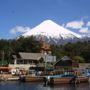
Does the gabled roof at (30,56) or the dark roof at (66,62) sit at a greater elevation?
the gabled roof at (30,56)

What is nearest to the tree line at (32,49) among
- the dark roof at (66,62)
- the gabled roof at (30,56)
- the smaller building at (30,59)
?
the smaller building at (30,59)

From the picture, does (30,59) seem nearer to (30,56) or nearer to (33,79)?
(30,56)

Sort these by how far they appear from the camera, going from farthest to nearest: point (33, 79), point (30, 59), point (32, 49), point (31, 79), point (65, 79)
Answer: point (32, 49) < point (30, 59) < point (33, 79) < point (31, 79) < point (65, 79)

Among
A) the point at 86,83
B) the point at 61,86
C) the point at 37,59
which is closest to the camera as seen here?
the point at 61,86

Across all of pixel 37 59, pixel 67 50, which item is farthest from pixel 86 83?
pixel 67 50

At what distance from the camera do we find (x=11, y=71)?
95500 millimetres

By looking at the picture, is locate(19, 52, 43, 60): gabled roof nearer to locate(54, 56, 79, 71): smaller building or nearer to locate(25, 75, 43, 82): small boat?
locate(54, 56, 79, 71): smaller building

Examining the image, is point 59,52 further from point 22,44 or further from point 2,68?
point 2,68

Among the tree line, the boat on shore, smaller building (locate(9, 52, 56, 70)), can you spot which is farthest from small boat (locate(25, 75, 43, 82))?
the tree line

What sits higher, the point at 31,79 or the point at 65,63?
the point at 65,63

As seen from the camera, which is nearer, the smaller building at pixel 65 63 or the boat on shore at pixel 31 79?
the boat on shore at pixel 31 79

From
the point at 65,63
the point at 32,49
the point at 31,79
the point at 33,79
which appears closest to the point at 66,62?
the point at 65,63

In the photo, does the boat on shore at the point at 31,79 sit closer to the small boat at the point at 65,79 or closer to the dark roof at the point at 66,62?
the small boat at the point at 65,79

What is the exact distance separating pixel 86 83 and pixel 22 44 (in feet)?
165
